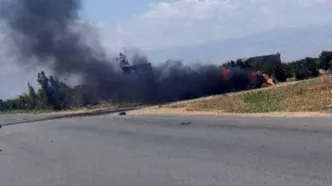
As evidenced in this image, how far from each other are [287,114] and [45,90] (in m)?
68.4

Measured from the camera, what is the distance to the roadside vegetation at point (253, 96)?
34.8 metres

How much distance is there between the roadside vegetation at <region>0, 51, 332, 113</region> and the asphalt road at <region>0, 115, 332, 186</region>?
7573 mm

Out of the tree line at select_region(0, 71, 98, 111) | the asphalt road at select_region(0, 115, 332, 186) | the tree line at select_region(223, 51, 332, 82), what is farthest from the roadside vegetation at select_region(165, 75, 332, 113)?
the tree line at select_region(0, 71, 98, 111)

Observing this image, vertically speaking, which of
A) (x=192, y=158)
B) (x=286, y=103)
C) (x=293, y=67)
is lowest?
Answer: (x=192, y=158)

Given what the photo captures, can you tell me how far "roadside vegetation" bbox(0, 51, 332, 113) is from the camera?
34844 millimetres

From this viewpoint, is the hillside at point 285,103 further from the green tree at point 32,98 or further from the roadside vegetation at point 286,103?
the green tree at point 32,98

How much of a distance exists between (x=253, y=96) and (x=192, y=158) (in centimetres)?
2668

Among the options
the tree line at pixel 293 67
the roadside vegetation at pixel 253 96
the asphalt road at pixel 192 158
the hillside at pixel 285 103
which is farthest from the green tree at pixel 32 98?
the asphalt road at pixel 192 158

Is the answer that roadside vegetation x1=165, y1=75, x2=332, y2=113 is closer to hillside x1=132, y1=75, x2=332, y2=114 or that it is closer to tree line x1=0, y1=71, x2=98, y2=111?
hillside x1=132, y1=75, x2=332, y2=114

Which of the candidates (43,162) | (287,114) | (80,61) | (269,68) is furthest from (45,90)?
(43,162)

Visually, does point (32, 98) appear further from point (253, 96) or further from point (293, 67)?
point (253, 96)

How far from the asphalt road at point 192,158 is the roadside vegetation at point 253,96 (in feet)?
24.8

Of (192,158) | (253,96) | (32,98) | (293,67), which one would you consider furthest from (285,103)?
(32,98)

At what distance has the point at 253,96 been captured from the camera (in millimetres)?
42812
